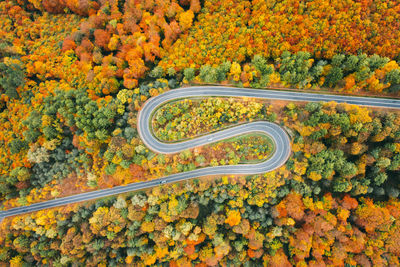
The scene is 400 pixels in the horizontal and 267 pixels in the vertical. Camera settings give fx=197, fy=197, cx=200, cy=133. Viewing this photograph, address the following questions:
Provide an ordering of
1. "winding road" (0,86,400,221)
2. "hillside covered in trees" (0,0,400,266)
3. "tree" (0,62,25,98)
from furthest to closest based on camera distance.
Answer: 1. "tree" (0,62,25,98)
2. "winding road" (0,86,400,221)
3. "hillside covered in trees" (0,0,400,266)

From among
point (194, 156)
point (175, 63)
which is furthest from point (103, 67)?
point (194, 156)

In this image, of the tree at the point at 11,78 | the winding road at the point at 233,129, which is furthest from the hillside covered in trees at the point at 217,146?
the tree at the point at 11,78

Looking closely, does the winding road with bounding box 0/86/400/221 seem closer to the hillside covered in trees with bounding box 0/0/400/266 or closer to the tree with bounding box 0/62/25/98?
the hillside covered in trees with bounding box 0/0/400/266

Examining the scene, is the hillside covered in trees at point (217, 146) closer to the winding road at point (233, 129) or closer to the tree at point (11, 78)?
the winding road at point (233, 129)

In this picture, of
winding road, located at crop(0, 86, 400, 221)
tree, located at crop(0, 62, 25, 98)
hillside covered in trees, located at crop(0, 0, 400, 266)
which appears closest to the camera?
hillside covered in trees, located at crop(0, 0, 400, 266)

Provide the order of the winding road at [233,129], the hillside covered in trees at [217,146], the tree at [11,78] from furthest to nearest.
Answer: the tree at [11,78], the winding road at [233,129], the hillside covered in trees at [217,146]

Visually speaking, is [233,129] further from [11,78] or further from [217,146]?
[11,78]

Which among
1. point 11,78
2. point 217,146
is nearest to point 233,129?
point 217,146

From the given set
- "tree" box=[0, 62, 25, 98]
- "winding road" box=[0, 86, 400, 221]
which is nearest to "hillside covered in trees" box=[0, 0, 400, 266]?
"winding road" box=[0, 86, 400, 221]

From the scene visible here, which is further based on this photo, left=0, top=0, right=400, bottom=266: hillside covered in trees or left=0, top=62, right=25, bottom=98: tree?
left=0, top=62, right=25, bottom=98: tree
